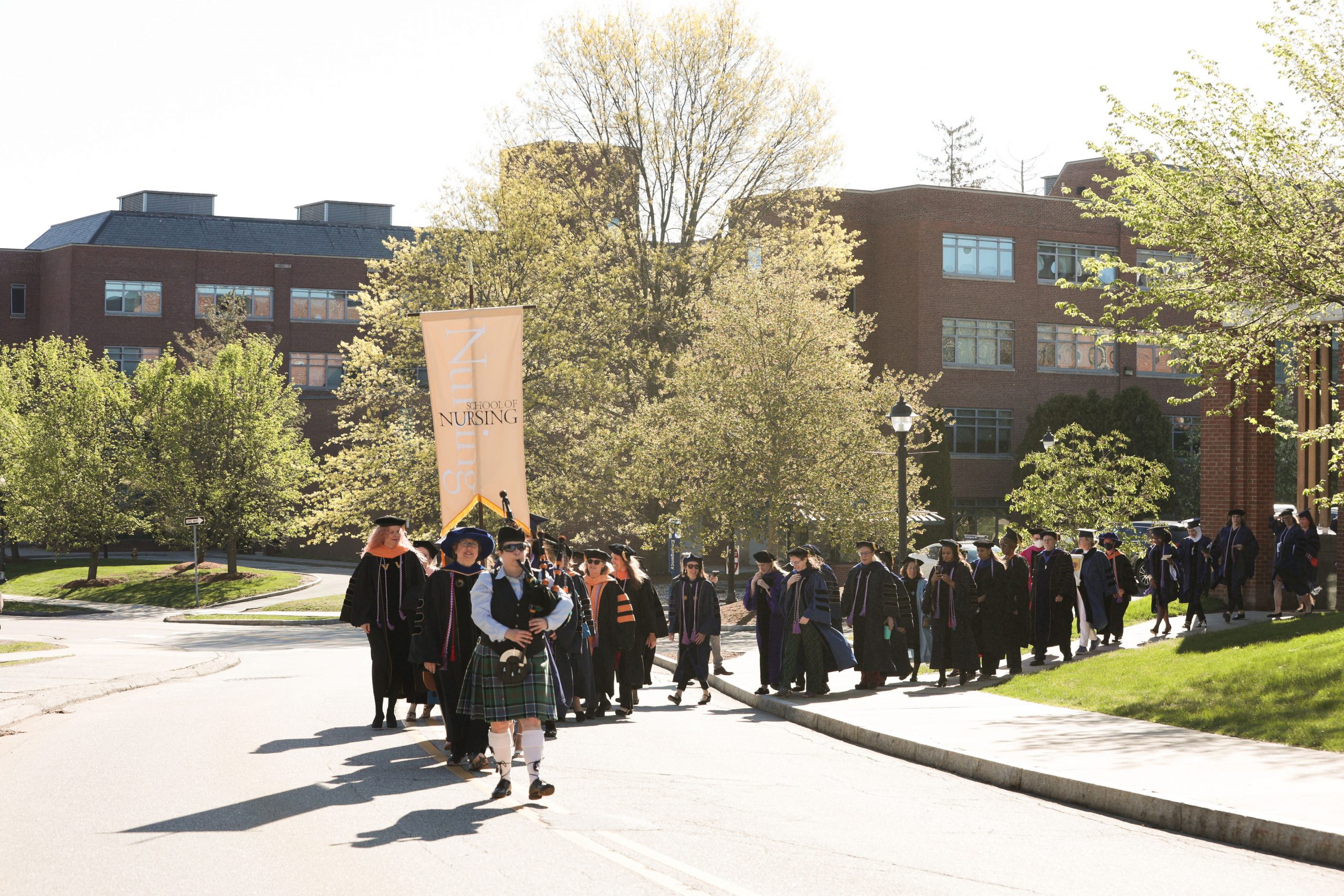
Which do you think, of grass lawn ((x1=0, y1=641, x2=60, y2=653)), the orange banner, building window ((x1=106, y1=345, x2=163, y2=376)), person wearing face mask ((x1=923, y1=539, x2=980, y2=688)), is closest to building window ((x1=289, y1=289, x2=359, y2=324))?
building window ((x1=106, y1=345, x2=163, y2=376))

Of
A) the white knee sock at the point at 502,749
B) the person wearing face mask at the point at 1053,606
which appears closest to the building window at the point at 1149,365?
the person wearing face mask at the point at 1053,606

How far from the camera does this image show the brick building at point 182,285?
68562 millimetres

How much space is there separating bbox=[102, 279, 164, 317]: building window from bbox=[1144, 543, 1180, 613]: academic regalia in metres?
60.1

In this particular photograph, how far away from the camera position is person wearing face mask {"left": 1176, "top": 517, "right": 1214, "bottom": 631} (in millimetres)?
20172

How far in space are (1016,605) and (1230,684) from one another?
11.4ft

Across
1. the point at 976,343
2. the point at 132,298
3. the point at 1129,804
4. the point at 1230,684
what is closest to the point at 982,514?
the point at 976,343

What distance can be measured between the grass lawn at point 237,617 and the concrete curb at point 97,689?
1430 cm

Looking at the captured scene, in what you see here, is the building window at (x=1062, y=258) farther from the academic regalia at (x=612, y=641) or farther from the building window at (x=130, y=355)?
the academic regalia at (x=612, y=641)

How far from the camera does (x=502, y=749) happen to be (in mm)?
9141

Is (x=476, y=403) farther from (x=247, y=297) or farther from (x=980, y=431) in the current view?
(x=247, y=297)

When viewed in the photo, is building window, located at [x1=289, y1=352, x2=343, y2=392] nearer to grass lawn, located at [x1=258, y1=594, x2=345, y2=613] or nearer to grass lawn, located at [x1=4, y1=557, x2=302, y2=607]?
grass lawn, located at [x1=4, y1=557, x2=302, y2=607]

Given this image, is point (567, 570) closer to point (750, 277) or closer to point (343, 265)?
point (750, 277)

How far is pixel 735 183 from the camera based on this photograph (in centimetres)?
3953

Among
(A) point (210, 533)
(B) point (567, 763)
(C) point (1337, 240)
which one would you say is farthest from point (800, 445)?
(A) point (210, 533)
